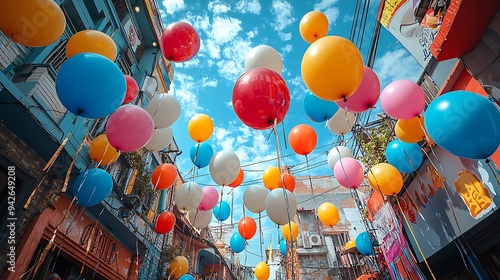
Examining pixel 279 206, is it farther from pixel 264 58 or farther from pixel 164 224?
pixel 164 224

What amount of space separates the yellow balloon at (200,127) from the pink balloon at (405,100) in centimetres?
333

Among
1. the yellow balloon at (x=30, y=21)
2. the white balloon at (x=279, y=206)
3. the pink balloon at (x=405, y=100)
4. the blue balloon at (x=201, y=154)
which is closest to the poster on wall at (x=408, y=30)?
the pink balloon at (x=405, y=100)

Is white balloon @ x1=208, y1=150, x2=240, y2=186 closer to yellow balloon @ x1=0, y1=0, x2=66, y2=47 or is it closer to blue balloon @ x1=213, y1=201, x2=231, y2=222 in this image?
blue balloon @ x1=213, y1=201, x2=231, y2=222

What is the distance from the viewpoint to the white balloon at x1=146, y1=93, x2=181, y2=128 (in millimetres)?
4590

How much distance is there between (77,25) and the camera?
18.0 feet

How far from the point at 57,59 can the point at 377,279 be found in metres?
11.6

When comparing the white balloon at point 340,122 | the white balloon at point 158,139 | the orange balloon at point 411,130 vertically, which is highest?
the white balloon at point 158,139

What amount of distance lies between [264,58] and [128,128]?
2.36 metres

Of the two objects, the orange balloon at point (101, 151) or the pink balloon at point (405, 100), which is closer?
the pink balloon at point (405, 100)

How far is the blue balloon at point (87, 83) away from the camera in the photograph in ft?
8.38

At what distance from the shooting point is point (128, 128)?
3.27m

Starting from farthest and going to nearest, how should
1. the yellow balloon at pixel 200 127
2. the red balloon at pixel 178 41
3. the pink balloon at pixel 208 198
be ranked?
the pink balloon at pixel 208 198 < the yellow balloon at pixel 200 127 < the red balloon at pixel 178 41

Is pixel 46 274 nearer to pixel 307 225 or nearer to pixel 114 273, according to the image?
pixel 114 273

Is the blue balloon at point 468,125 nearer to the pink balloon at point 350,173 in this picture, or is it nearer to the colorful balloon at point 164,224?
the pink balloon at point 350,173
